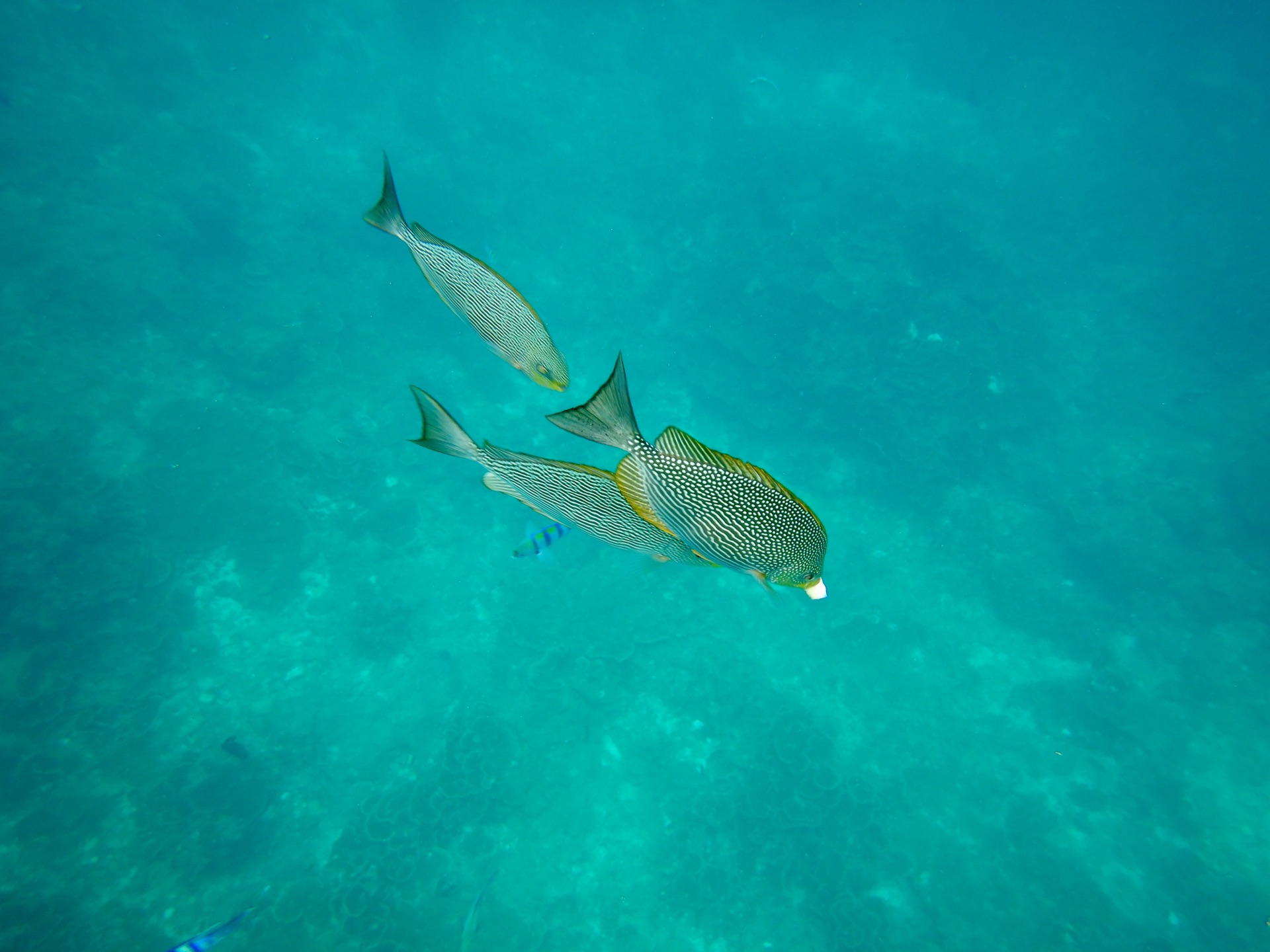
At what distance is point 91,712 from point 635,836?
10638mm

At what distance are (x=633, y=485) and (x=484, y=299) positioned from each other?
5.49 feet

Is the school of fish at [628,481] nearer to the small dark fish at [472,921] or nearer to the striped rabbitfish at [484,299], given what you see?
the striped rabbitfish at [484,299]

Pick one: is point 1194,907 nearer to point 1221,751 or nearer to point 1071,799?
point 1071,799

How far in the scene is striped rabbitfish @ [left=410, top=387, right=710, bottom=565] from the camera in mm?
2545

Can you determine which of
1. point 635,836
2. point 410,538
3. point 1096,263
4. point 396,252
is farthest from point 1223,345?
point 396,252

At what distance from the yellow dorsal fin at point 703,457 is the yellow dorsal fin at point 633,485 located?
14 centimetres

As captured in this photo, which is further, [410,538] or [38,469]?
[410,538]

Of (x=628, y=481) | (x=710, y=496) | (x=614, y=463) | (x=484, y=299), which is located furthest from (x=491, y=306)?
(x=614, y=463)

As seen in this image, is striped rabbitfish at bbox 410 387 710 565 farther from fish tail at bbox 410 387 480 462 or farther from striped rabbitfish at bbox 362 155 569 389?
striped rabbitfish at bbox 362 155 569 389

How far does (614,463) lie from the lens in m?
8.35

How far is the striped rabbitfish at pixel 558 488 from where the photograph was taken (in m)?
2.54

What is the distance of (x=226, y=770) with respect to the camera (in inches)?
379

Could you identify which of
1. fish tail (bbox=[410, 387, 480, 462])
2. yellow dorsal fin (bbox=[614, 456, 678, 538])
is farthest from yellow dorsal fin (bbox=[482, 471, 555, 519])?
yellow dorsal fin (bbox=[614, 456, 678, 538])

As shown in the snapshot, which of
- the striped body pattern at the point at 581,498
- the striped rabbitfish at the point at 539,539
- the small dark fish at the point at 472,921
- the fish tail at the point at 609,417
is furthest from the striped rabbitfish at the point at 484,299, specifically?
→ the small dark fish at the point at 472,921
